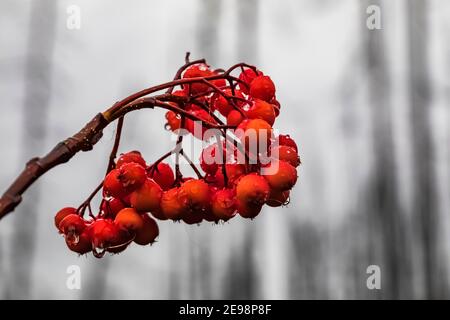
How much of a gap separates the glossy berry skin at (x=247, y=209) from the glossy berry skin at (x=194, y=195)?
0.04 metres

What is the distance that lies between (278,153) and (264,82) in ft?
0.28

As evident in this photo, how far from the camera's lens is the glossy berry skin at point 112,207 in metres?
0.74

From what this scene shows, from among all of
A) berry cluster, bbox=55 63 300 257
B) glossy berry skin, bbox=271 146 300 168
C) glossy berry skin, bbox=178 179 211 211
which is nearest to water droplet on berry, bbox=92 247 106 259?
berry cluster, bbox=55 63 300 257

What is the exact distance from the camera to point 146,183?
27.1 inches

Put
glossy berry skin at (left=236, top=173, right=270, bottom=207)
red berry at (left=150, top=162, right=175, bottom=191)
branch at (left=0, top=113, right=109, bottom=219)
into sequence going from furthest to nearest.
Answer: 1. red berry at (left=150, top=162, right=175, bottom=191)
2. glossy berry skin at (left=236, top=173, right=270, bottom=207)
3. branch at (left=0, top=113, right=109, bottom=219)

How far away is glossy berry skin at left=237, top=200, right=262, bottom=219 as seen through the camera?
64 centimetres

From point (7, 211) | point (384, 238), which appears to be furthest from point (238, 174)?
point (384, 238)

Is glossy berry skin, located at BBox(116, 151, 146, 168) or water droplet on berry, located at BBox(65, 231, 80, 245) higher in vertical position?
glossy berry skin, located at BBox(116, 151, 146, 168)

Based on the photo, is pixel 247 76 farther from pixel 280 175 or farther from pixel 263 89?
pixel 280 175

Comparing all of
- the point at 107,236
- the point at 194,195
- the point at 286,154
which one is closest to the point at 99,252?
the point at 107,236

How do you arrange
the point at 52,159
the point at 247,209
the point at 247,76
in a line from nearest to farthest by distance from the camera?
the point at 52,159 → the point at 247,209 → the point at 247,76

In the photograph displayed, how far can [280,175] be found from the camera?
2.12 ft

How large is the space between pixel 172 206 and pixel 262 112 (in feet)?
0.46

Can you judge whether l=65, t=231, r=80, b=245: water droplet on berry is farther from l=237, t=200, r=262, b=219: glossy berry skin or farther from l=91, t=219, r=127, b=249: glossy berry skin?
l=237, t=200, r=262, b=219: glossy berry skin
